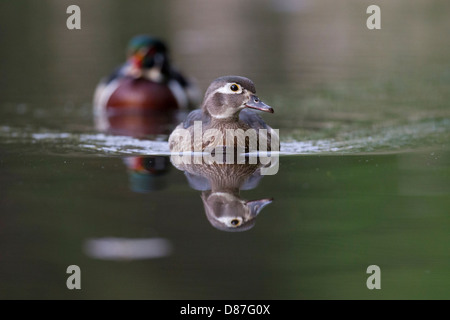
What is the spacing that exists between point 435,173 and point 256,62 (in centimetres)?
915

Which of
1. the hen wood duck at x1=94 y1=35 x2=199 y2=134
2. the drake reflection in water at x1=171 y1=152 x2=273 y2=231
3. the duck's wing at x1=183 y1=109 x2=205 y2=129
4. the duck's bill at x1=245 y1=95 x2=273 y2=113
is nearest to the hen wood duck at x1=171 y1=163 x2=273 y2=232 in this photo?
the drake reflection in water at x1=171 y1=152 x2=273 y2=231

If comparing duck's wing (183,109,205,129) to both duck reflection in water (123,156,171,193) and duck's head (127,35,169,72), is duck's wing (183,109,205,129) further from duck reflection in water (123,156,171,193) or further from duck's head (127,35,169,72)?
duck's head (127,35,169,72)

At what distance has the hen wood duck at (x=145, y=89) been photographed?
45.2 ft

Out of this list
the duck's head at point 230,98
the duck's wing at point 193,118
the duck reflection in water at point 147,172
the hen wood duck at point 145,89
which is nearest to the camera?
the duck reflection in water at point 147,172

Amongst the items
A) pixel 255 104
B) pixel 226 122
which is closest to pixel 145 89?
pixel 226 122

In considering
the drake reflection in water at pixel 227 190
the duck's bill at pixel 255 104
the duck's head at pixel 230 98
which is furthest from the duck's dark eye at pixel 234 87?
the drake reflection in water at pixel 227 190

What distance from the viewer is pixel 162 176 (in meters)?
8.77

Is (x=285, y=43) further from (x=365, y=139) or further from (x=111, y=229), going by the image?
(x=111, y=229)

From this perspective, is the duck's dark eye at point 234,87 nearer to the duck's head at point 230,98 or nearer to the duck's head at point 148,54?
the duck's head at point 230,98

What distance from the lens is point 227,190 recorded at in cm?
805

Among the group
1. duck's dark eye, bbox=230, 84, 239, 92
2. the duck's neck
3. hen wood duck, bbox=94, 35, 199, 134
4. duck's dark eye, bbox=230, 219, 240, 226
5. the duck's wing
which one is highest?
hen wood duck, bbox=94, 35, 199, 134

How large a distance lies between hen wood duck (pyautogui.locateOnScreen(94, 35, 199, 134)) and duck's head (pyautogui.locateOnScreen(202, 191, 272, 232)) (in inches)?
226

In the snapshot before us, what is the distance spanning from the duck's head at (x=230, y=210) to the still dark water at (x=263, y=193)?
3.0 inches

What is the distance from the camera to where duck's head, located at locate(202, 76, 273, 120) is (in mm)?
9266
